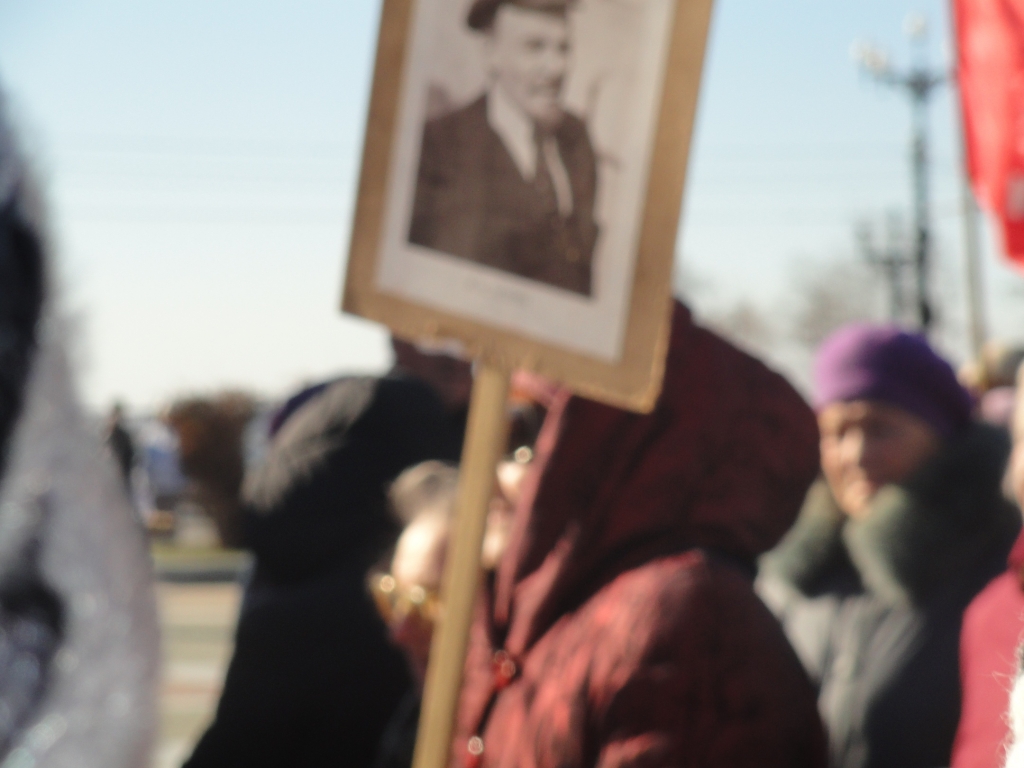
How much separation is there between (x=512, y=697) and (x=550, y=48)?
0.91m

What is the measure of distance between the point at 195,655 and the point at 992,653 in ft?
→ 31.5

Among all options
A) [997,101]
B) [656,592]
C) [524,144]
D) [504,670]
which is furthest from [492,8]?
[997,101]

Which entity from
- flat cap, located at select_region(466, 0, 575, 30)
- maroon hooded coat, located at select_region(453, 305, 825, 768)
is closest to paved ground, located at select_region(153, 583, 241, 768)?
maroon hooded coat, located at select_region(453, 305, 825, 768)

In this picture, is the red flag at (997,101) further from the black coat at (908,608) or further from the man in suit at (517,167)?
the man in suit at (517,167)

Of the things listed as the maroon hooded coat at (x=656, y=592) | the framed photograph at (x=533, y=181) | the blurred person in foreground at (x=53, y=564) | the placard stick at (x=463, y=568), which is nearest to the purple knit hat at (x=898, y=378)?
the maroon hooded coat at (x=656, y=592)

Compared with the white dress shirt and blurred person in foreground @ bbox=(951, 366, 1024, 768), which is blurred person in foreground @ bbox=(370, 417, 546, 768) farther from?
blurred person in foreground @ bbox=(951, 366, 1024, 768)

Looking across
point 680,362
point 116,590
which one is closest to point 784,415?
point 680,362

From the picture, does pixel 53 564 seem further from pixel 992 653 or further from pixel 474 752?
pixel 992 653

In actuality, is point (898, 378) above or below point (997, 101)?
below

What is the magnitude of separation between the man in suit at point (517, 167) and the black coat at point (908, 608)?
1.08 meters

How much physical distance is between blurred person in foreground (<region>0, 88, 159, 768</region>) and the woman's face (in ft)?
6.99

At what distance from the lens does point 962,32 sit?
284 centimetres

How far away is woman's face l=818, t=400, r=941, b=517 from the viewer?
2924 mm

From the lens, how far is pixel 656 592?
1.78m
